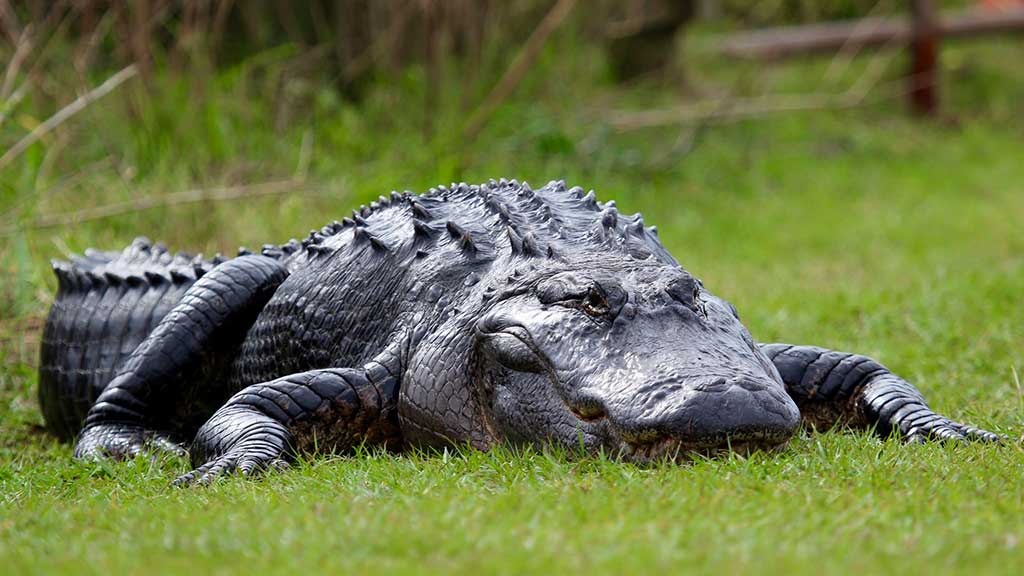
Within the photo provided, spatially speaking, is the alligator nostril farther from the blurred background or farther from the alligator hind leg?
→ the blurred background

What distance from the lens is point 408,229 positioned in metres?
4.05

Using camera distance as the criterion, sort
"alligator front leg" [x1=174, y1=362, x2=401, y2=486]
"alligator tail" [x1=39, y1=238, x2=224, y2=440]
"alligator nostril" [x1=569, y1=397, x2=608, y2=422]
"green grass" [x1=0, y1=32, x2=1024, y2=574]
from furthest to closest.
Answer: "alligator tail" [x1=39, y1=238, x2=224, y2=440]
"alligator front leg" [x1=174, y1=362, x2=401, y2=486]
"alligator nostril" [x1=569, y1=397, x2=608, y2=422]
"green grass" [x1=0, y1=32, x2=1024, y2=574]

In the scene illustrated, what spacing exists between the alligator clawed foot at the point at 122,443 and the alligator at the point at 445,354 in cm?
1

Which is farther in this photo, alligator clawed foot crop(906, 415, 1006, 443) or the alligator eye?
alligator clawed foot crop(906, 415, 1006, 443)

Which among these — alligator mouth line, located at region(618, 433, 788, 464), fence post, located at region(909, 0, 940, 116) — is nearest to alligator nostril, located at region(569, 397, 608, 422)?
alligator mouth line, located at region(618, 433, 788, 464)

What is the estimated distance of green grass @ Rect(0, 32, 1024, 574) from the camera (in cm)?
234

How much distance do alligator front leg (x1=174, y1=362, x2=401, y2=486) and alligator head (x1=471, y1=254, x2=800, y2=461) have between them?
364 mm

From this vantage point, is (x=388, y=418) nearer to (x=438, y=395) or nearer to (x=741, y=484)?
(x=438, y=395)

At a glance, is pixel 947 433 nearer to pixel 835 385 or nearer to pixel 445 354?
pixel 835 385

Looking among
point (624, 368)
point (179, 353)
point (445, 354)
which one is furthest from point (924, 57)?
point (624, 368)

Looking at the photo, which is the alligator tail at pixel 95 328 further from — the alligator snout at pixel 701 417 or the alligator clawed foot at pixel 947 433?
the alligator clawed foot at pixel 947 433

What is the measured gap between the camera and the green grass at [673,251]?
234 centimetres

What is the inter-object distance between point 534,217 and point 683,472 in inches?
49.1

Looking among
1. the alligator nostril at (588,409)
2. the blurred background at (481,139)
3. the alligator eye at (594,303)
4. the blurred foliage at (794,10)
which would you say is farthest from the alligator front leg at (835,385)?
the blurred foliage at (794,10)
